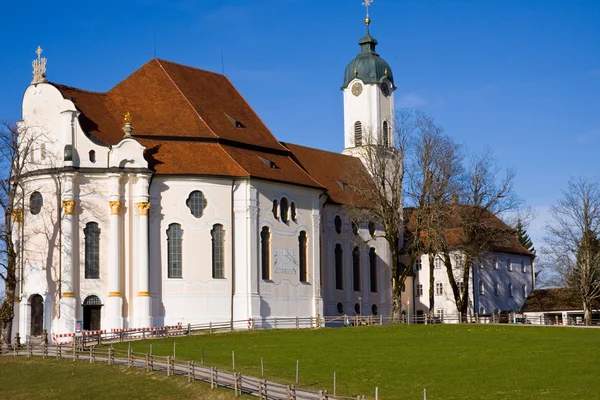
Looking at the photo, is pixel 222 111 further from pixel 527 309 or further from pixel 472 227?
pixel 527 309

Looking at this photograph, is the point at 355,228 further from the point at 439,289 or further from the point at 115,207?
the point at 115,207

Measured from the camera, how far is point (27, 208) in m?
60.2

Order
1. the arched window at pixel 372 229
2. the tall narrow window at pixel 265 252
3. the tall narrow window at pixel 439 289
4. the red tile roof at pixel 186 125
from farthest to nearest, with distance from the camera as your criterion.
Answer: the tall narrow window at pixel 439 289, the arched window at pixel 372 229, the tall narrow window at pixel 265 252, the red tile roof at pixel 186 125

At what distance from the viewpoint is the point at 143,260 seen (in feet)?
194

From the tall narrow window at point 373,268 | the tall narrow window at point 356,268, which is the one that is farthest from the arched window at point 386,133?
the tall narrow window at point 356,268

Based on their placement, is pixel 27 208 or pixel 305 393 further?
pixel 27 208

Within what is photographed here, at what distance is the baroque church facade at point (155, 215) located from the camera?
193 feet

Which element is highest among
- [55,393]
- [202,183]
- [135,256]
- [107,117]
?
[107,117]


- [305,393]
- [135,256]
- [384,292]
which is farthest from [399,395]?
[384,292]

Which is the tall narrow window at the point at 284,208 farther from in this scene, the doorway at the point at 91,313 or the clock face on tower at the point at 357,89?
the clock face on tower at the point at 357,89

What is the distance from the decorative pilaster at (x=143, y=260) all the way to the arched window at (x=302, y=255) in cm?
1070

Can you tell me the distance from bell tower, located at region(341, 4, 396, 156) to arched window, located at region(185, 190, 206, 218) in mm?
23427

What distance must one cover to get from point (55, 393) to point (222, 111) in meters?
31.2

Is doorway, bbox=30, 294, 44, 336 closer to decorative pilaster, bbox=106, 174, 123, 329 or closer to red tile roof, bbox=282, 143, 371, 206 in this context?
decorative pilaster, bbox=106, 174, 123, 329
